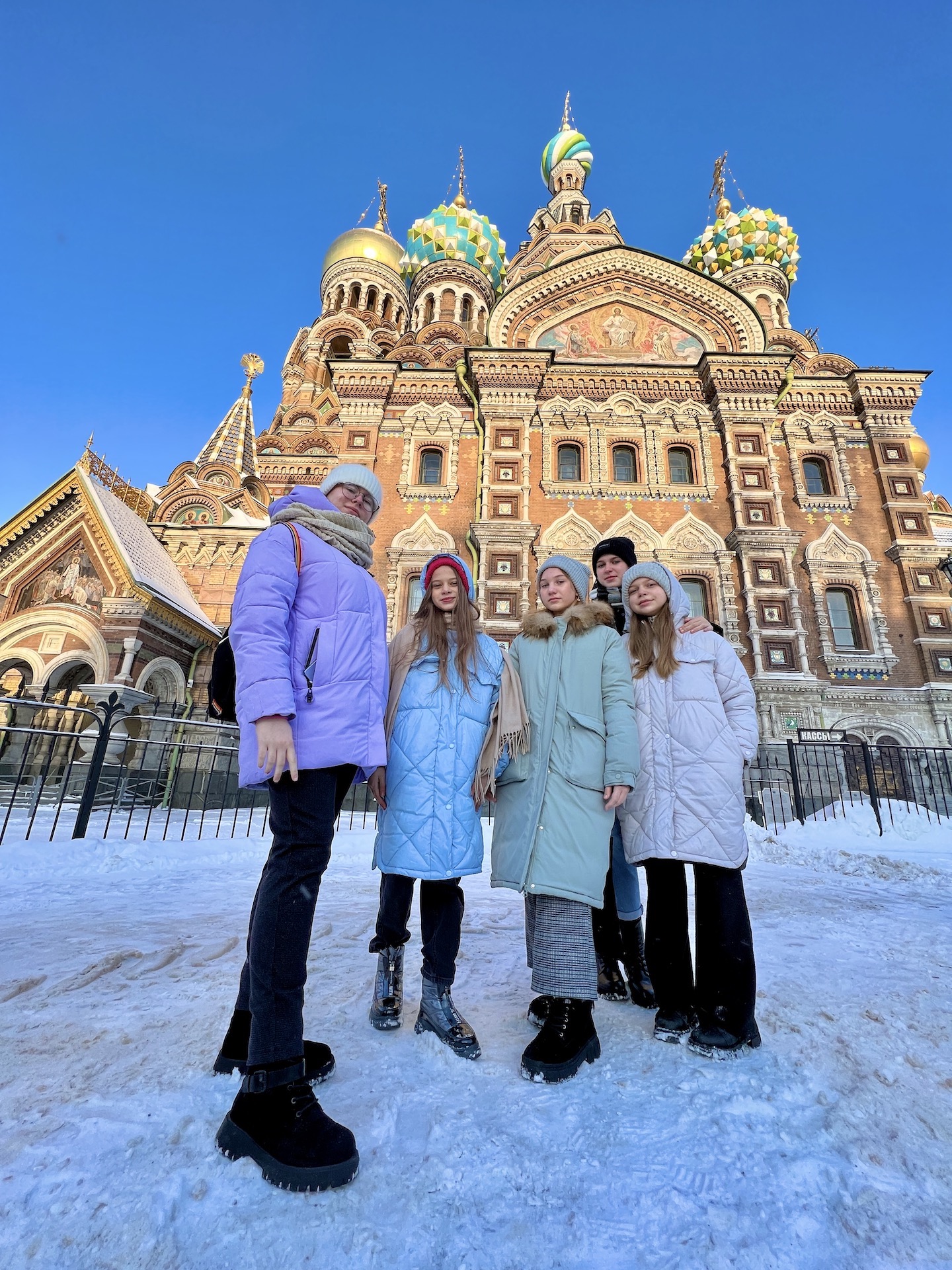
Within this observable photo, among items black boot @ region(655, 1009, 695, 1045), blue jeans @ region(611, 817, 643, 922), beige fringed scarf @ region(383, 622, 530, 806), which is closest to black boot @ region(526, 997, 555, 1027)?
black boot @ region(655, 1009, 695, 1045)

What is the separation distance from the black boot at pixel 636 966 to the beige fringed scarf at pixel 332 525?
72.9 inches

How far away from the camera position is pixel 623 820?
7.38 feet

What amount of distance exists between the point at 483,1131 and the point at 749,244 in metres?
27.7

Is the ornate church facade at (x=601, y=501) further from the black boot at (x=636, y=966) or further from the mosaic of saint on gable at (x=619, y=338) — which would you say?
the black boot at (x=636, y=966)

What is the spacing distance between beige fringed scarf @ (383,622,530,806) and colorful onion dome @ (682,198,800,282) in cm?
2473

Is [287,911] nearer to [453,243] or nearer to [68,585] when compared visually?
[68,585]

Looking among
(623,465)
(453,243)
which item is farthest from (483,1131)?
(453,243)

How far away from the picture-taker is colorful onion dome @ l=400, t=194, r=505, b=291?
24.9 metres

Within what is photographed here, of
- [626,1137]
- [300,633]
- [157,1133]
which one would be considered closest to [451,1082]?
[626,1137]

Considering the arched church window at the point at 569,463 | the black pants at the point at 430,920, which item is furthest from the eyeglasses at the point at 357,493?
the arched church window at the point at 569,463

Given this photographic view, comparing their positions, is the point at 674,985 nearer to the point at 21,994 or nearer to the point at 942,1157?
the point at 942,1157

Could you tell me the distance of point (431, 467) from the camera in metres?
15.1

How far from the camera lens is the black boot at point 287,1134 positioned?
1194mm

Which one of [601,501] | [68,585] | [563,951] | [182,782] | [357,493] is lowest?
[563,951]
